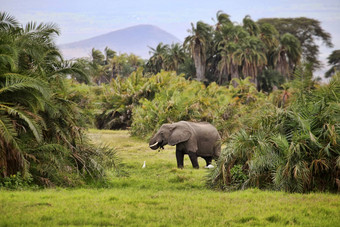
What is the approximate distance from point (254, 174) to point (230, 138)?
1706 millimetres

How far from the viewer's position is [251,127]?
1355 cm

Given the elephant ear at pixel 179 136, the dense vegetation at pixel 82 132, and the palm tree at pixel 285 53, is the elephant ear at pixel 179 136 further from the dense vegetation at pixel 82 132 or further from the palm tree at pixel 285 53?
the palm tree at pixel 285 53

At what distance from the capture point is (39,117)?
1213 cm

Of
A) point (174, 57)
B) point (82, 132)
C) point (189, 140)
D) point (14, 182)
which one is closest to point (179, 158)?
point (189, 140)

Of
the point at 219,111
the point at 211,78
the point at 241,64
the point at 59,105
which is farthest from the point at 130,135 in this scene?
the point at 211,78

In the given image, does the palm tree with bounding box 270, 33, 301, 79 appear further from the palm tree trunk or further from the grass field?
the grass field

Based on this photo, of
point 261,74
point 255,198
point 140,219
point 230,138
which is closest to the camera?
point 140,219

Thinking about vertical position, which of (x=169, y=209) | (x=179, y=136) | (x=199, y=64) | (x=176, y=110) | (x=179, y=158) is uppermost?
(x=199, y=64)

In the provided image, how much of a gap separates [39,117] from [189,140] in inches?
272

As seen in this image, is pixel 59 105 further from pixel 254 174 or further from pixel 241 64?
pixel 241 64

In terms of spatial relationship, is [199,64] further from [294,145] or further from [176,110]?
[294,145]

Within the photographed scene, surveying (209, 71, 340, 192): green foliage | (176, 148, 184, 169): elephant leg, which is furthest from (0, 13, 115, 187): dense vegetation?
(209, 71, 340, 192): green foliage

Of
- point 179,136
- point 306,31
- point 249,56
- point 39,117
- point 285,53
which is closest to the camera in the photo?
point 39,117

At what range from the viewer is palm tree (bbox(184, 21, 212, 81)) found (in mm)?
59250
